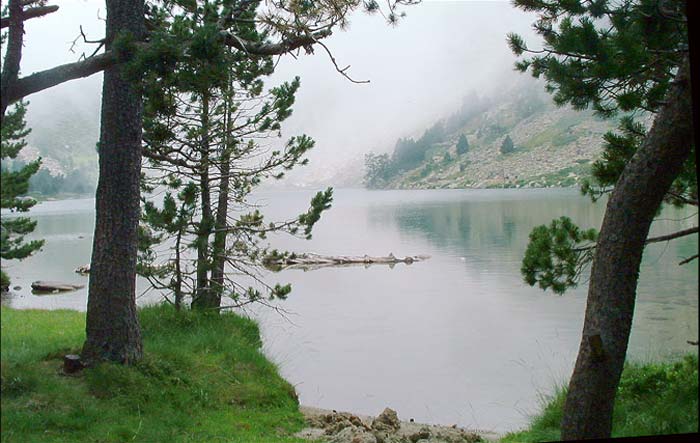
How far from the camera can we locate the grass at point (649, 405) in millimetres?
3068

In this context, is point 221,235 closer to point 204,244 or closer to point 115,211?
point 204,244

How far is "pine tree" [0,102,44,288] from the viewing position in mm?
2389

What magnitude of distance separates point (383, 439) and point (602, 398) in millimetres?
1166

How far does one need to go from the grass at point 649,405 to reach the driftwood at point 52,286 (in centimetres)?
226

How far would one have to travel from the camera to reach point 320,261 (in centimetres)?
516

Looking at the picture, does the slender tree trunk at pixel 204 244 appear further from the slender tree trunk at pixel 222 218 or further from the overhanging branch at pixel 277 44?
the overhanging branch at pixel 277 44

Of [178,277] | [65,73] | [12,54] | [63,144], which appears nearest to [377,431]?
[178,277]

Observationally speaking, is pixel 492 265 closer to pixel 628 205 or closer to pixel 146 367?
pixel 628 205

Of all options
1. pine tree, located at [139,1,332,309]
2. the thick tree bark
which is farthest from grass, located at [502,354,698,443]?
pine tree, located at [139,1,332,309]

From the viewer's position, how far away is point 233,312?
4426 millimetres

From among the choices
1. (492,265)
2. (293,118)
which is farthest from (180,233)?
(492,265)

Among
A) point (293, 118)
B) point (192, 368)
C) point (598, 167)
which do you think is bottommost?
point (192, 368)

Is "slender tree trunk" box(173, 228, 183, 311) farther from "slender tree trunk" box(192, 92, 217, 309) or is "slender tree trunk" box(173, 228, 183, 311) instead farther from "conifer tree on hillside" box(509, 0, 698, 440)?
"conifer tree on hillside" box(509, 0, 698, 440)

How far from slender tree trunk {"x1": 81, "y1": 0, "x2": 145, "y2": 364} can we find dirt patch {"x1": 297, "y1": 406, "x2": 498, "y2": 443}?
1.01 metres
